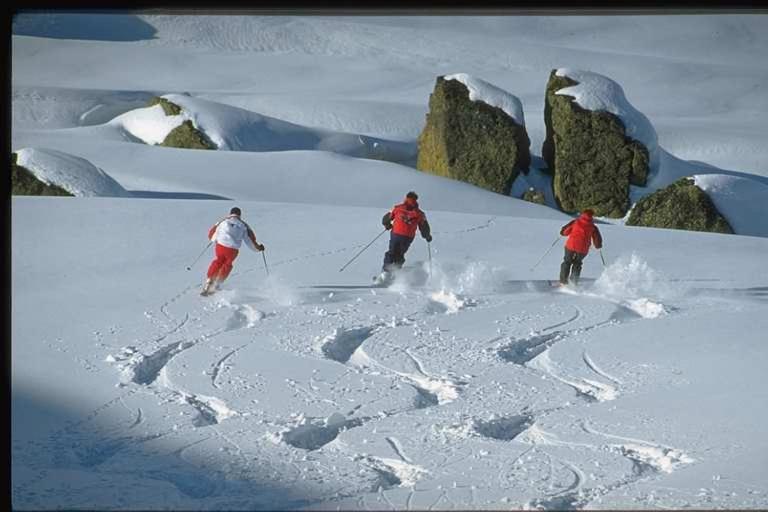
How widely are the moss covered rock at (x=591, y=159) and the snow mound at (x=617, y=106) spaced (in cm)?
8

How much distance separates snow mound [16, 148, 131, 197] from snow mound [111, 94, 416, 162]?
16.1 feet

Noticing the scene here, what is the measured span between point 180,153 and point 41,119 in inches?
117

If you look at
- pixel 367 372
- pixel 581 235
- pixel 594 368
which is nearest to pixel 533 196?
pixel 581 235

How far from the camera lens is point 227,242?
6.79 metres

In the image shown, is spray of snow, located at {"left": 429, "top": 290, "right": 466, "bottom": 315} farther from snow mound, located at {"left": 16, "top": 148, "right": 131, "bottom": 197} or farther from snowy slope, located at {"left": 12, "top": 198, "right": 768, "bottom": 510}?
snow mound, located at {"left": 16, "top": 148, "right": 131, "bottom": 197}

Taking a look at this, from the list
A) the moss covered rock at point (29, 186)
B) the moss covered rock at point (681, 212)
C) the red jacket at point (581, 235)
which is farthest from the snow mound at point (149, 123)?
the red jacket at point (581, 235)

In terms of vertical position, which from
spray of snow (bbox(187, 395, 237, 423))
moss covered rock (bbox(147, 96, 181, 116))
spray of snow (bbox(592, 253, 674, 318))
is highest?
moss covered rock (bbox(147, 96, 181, 116))

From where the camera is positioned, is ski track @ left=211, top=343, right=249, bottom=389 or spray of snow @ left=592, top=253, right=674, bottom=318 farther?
spray of snow @ left=592, top=253, right=674, bottom=318

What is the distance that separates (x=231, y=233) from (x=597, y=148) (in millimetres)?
6607

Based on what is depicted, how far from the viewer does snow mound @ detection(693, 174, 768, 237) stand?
10.8m

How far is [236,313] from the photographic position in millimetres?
6320

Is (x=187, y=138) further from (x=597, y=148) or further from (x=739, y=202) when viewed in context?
(x=739, y=202)

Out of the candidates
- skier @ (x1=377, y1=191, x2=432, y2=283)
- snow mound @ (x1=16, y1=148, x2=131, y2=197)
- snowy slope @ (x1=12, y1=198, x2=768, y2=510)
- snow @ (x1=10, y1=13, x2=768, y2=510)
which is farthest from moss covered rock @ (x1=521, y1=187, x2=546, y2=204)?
skier @ (x1=377, y1=191, x2=432, y2=283)

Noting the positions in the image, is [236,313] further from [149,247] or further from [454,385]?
[454,385]
